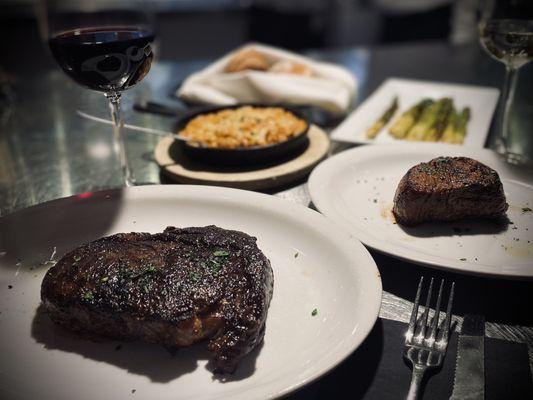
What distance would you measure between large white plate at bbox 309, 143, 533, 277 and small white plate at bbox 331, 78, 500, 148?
0.33 m

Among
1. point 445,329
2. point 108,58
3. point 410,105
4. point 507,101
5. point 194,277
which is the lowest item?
point 410,105

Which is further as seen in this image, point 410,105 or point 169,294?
point 410,105

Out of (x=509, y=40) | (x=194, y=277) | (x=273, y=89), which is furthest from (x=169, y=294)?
(x=273, y=89)

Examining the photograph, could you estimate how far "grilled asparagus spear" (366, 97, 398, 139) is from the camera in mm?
3293

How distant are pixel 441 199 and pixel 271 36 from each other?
8318 millimetres

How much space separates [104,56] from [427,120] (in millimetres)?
2400

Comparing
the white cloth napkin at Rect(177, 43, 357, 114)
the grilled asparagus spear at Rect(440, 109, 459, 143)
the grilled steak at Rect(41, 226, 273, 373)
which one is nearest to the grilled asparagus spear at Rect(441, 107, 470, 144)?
the grilled asparagus spear at Rect(440, 109, 459, 143)

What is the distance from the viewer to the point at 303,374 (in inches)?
50.8

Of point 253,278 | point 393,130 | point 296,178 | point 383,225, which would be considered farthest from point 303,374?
point 393,130

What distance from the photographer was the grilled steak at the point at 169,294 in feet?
4.71

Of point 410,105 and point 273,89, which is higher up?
point 273,89

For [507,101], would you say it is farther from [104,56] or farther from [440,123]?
[104,56]

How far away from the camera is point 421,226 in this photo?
2.16 metres

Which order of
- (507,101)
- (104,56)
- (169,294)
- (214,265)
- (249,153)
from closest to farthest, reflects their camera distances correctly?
1. (169,294)
2. (214,265)
3. (104,56)
4. (249,153)
5. (507,101)
